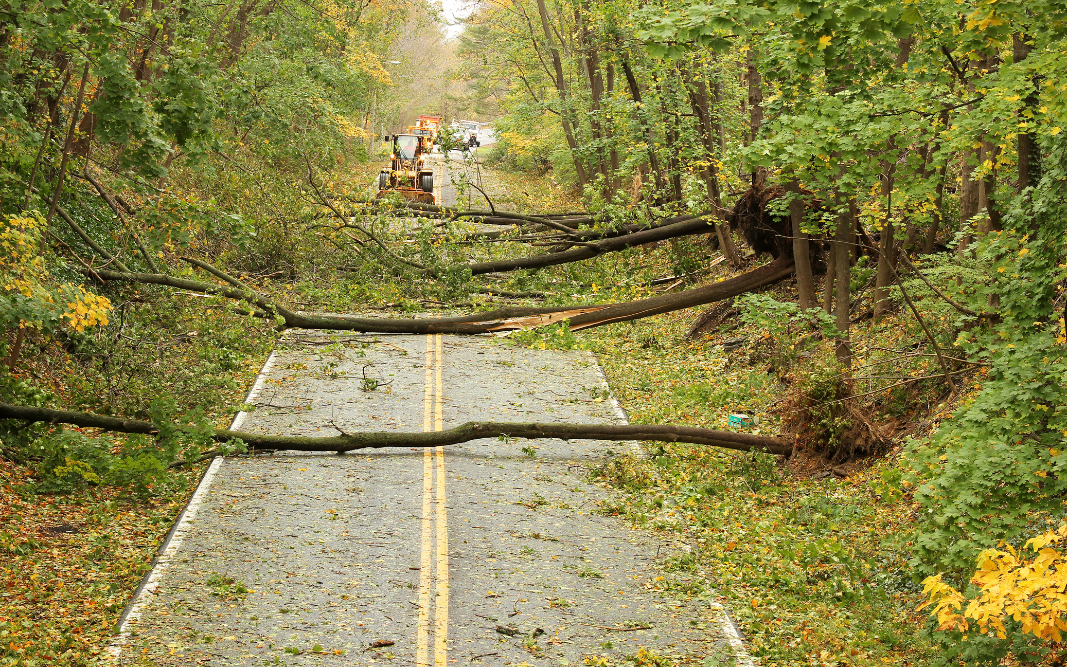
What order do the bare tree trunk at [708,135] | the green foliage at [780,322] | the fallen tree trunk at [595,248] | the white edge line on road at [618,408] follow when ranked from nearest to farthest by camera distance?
the green foliage at [780,322] → the white edge line on road at [618,408] → the bare tree trunk at [708,135] → the fallen tree trunk at [595,248]

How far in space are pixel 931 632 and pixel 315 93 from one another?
18.2m

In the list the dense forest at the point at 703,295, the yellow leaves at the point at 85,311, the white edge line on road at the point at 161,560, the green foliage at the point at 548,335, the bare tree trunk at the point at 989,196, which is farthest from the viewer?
the green foliage at the point at 548,335

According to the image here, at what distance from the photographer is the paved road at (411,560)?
866cm

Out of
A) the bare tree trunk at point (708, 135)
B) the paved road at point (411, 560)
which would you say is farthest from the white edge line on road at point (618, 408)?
the bare tree trunk at point (708, 135)

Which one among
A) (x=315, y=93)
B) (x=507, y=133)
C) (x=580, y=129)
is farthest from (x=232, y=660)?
(x=507, y=133)

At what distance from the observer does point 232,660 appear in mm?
8242

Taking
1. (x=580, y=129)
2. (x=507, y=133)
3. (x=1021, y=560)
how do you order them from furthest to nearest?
(x=507, y=133)
(x=580, y=129)
(x=1021, y=560)

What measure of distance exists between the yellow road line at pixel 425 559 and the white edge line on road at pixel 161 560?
2549 millimetres

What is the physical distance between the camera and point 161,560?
1012 cm

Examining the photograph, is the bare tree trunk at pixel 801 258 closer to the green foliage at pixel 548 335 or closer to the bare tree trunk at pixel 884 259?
the bare tree trunk at pixel 884 259

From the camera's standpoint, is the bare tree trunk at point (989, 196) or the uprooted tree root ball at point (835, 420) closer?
the bare tree trunk at point (989, 196)

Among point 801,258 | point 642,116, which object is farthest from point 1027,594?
point 642,116

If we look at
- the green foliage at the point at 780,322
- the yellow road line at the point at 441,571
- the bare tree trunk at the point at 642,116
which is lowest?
the yellow road line at the point at 441,571

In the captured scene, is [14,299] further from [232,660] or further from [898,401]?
[898,401]
